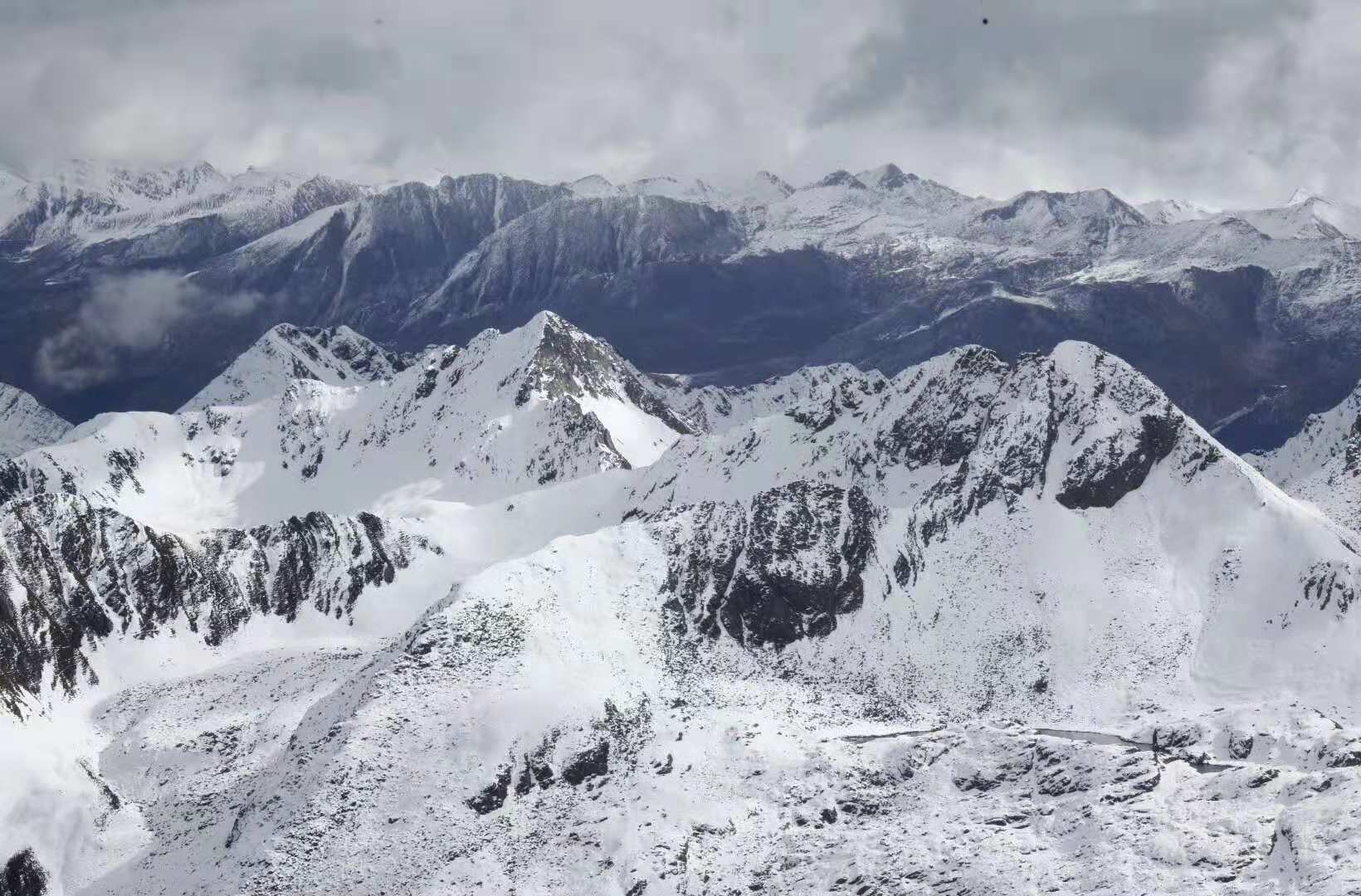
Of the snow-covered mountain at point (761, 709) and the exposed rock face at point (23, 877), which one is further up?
the snow-covered mountain at point (761, 709)

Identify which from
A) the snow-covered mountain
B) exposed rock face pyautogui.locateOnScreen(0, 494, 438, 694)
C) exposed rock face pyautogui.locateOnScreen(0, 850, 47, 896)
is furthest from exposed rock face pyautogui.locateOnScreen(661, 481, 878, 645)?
exposed rock face pyautogui.locateOnScreen(0, 850, 47, 896)

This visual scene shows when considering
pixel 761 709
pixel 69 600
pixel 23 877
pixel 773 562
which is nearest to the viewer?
pixel 23 877

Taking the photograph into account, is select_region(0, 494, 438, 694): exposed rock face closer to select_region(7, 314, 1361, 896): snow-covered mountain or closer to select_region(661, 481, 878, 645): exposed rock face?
select_region(7, 314, 1361, 896): snow-covered mountain

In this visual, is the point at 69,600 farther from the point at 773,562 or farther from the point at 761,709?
the point at 761,709

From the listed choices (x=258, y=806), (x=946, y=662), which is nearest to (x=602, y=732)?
(x=258, y=806)

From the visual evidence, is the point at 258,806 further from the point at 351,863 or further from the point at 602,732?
the point at 602,732

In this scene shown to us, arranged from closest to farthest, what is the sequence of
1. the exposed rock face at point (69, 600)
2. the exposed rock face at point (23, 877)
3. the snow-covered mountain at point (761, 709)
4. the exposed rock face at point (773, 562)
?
the snow-covered mountain at point (761, 709), the exposed rock face at point (23, 877), the exposed rock face at point (69, 600), the exposed rock face at point (773, 562)

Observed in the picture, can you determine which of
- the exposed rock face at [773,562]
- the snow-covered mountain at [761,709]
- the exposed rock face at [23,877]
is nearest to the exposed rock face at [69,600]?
the snow-covered mountain at [761,709]

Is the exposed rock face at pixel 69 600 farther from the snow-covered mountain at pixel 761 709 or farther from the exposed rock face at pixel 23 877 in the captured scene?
the exposed rock face at pixel 23 877

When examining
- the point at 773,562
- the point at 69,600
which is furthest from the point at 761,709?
the point at 69,600
